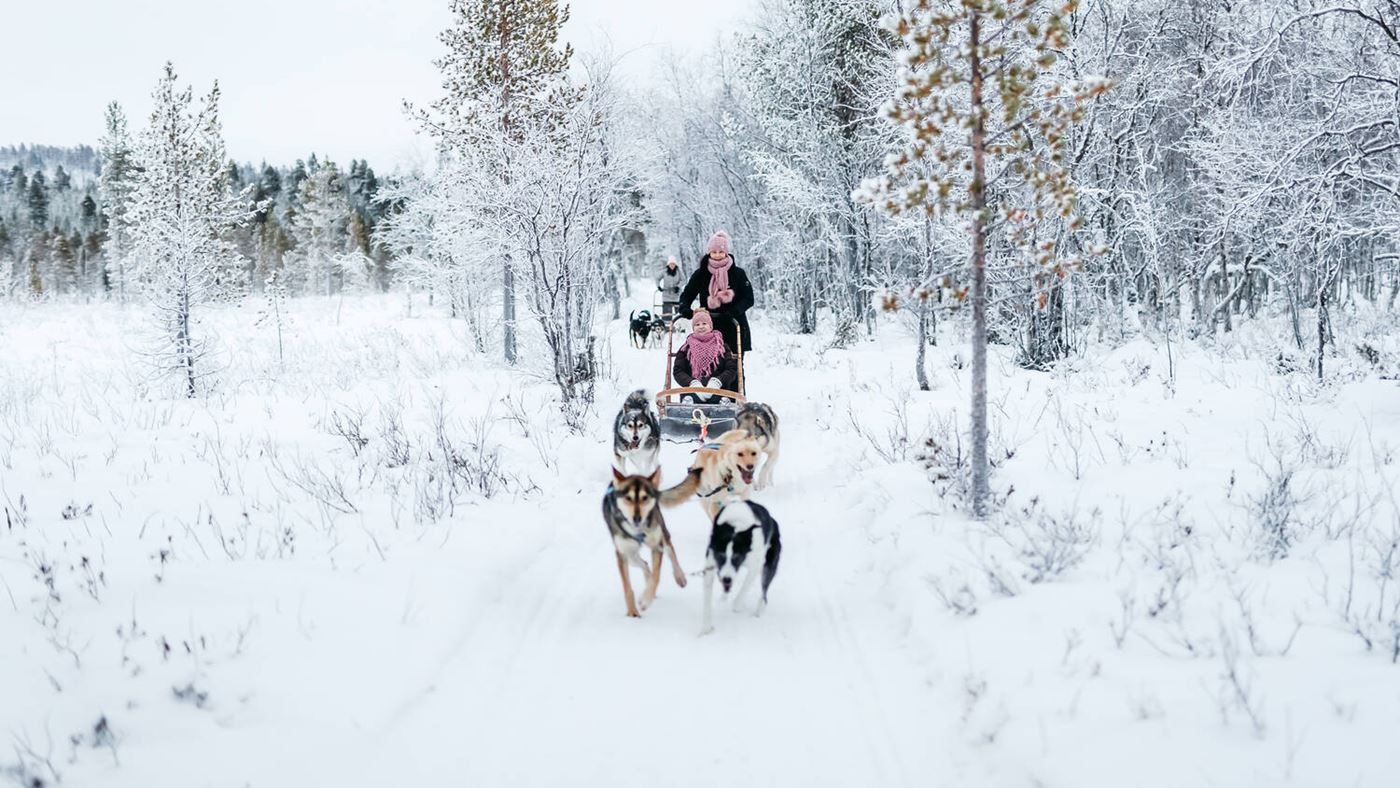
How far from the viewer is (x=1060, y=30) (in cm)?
427

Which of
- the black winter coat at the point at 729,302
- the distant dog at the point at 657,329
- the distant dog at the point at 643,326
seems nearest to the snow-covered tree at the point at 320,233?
the distant dog at the point at 643,326

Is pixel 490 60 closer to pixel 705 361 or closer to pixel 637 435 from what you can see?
pixel 705 361

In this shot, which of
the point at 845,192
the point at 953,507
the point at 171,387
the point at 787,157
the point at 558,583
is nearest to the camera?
the point at 558,583

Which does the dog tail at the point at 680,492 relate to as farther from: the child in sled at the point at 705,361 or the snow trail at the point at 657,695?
the child in sled at the point at 705,361

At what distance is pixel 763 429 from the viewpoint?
675cm

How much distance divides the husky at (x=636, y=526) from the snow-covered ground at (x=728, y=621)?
0.64ft

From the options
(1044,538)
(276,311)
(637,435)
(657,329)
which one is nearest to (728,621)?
(1044,538)

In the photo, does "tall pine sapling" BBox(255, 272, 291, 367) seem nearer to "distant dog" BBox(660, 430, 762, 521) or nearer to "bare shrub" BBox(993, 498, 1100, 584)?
"distant dog" BBox(660, 430, 762, 521)

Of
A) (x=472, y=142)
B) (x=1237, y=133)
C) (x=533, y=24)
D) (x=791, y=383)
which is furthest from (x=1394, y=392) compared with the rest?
(x=533, y=24)

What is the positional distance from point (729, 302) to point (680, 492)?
192 inches

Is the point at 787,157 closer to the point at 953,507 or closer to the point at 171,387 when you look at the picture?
the point at 171,387

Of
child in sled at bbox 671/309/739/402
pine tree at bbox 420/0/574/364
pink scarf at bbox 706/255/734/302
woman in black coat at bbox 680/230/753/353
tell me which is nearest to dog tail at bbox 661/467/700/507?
child in sled at bbox 671/309/739/402

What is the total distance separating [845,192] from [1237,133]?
10386 mm

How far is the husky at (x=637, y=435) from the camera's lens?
22.4ft
